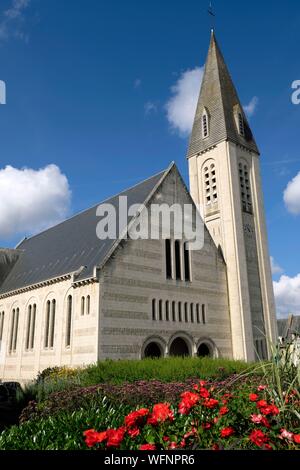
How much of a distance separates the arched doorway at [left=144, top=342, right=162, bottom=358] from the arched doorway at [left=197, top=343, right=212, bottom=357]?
11.9 feet

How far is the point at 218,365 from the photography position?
65.6ft

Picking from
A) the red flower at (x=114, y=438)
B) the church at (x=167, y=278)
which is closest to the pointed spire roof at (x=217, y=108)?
the church at (x=167, y=278)

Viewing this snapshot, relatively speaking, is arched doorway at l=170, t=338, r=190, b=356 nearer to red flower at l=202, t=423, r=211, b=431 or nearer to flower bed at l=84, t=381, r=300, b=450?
flower bed at l=84, t=381, r=300, b=450

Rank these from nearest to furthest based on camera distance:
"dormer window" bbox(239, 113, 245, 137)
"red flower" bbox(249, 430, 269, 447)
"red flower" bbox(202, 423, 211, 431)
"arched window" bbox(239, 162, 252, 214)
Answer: "red flower" bbox(249, 430, 269, 447), "red flower" bbox(202, 423, 211, 431), "arched window" bbox(239, 162, 252, 214), "dormer window" bbox(239, 113, 245, 137)

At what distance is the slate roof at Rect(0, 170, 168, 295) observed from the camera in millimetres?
26359

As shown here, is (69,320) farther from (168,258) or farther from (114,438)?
(114,438)

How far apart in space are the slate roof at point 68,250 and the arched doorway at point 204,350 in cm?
988

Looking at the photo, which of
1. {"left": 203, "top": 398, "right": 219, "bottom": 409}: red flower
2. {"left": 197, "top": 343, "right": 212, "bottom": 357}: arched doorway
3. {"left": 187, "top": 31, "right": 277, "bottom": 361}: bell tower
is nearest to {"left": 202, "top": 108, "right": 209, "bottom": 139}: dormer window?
{"left": 187, "top": 31, "right": 277, "bottom": 361}: bell tower

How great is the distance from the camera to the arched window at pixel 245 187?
1353 inches

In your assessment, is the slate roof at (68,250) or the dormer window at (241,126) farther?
the dormer window at (241,126)

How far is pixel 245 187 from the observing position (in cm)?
3500

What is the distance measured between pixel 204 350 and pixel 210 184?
14604mm

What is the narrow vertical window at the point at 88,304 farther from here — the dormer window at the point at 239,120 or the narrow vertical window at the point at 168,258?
the dormer window at the point at 239,120

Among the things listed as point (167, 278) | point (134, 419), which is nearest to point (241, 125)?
point (167, 278)
